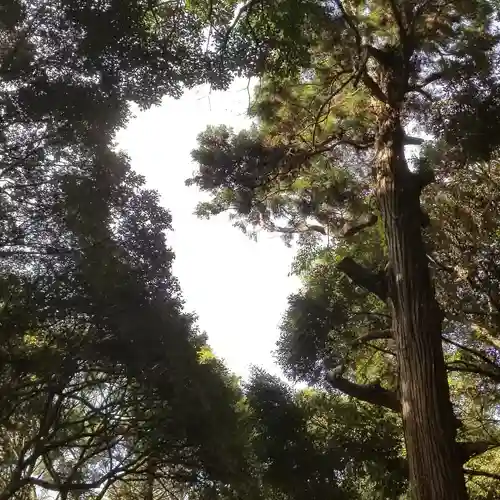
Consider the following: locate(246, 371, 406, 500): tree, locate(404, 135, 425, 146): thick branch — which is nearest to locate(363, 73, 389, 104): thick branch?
locate(404, 135, 425, 146): thick branch

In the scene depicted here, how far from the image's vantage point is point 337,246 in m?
6.78

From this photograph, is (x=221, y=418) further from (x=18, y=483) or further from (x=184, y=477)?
(x=18, y=483)

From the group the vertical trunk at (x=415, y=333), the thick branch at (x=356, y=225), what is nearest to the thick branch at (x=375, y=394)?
the vertical trunk at (x=415, y=333)

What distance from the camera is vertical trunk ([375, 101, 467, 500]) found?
3.52 metres

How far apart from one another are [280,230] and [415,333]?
3072 mm

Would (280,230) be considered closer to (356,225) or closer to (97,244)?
(356,225)

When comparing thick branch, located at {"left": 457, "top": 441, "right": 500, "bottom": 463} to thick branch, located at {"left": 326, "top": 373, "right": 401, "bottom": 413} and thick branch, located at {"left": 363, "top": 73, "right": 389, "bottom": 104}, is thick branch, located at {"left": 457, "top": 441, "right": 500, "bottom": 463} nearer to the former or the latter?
Answer: thick branch, located at {"left": 326, "top": 373, "right": 401, "bottom": 413}

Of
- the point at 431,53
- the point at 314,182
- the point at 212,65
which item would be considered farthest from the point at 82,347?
the point at 431,53

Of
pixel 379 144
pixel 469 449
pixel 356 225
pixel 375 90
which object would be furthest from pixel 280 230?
pixel 469 449

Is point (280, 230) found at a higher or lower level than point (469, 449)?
higher

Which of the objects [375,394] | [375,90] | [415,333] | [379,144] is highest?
[375,90]

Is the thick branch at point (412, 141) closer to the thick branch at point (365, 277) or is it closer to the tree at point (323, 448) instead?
the thick branch at point (365, 277)

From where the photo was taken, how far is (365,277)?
4.71 meters

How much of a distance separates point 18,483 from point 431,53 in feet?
18.7
